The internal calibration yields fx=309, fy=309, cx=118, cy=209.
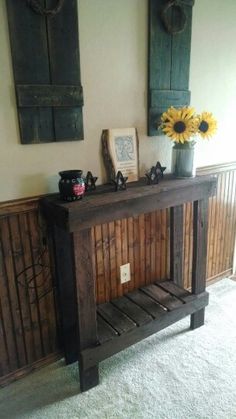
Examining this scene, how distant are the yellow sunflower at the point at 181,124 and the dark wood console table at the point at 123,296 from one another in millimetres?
245

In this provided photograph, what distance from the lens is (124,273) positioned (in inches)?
75.0

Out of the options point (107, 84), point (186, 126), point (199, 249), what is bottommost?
point (199, 249)

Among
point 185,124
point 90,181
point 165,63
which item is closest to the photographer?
point 90,181

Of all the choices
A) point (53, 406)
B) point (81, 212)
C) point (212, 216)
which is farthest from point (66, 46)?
point (53, 406)

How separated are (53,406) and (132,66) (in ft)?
5.69

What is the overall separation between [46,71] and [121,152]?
53cm

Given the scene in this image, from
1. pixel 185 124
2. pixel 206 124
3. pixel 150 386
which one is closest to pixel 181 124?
pixel 185 124

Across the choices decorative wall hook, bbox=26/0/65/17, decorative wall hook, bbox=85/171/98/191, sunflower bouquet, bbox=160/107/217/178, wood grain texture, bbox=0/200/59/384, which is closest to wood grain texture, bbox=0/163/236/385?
wood grain texture, bbox=0/200/59/384

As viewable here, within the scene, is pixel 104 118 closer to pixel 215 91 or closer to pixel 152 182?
pixel 152 182

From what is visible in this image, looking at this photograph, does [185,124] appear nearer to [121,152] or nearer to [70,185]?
[121,152]

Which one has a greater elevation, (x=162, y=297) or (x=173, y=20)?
(x=173, y=20)

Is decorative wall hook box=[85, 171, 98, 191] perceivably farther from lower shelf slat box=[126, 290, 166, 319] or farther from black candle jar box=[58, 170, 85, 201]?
lower shelf slat box=[126, 290, 166, 319]

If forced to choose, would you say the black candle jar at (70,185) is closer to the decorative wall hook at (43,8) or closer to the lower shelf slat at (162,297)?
the decorative wall hook at (43,8)

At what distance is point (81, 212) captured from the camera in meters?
1.28
